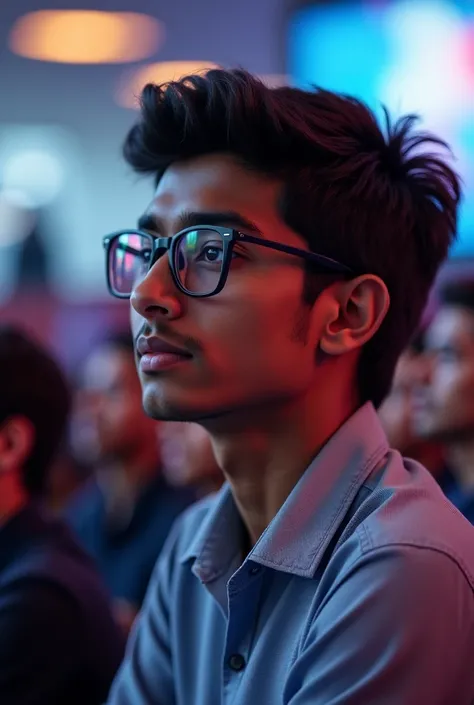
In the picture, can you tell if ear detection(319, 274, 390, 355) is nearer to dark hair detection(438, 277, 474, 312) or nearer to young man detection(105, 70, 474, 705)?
young man detection(105, 70, 474, 705)

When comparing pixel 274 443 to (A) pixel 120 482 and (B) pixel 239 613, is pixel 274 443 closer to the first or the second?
(B) pixel 239 613

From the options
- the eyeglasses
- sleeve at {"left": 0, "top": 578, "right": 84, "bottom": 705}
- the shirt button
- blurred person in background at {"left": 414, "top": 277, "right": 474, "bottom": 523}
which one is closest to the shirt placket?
the shirt button

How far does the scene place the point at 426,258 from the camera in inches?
49.4

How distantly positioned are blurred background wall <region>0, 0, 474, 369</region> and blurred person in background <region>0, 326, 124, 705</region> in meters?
0.44

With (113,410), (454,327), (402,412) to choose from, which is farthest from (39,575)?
(113,410)

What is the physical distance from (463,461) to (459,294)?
0.45 m

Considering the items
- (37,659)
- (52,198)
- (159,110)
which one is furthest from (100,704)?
(52,198)

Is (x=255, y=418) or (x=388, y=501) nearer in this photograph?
(x=388, y=501)

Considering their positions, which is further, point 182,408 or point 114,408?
point 114,408

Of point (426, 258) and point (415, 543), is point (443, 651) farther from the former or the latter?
point (426, 258)

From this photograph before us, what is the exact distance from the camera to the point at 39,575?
151 centimetres

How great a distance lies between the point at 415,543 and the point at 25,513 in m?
0.92

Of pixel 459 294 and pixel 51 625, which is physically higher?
pixel 459 294

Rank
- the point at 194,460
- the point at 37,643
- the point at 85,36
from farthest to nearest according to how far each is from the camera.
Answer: the point at 85,36
the point at 194,460
the point at 37,643
